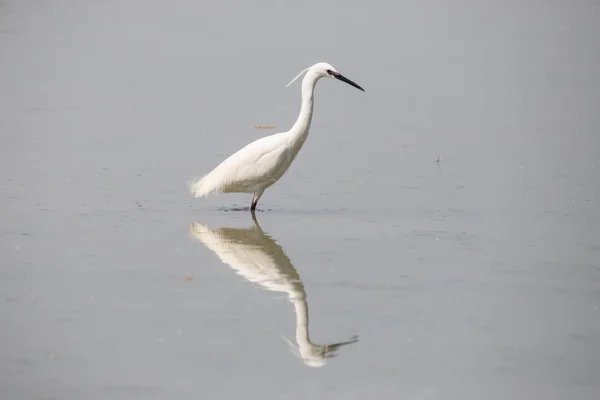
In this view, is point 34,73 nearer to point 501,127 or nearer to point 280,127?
point 280,127

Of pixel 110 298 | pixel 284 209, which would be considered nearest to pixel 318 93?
pixel 284 209

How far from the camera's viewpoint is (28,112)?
15.7 m

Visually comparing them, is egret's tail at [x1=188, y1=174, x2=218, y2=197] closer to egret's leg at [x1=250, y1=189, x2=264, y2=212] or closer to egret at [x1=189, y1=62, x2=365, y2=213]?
egret at [x1=189, y1=62, x2=365, y2=213]

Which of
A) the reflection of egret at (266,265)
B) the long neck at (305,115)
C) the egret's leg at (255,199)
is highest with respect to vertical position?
the long neck at (305,115)

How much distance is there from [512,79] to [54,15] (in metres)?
9.91

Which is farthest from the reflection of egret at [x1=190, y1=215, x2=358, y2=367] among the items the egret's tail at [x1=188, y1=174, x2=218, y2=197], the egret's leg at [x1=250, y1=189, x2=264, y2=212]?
the egret's tail at [x1=188, y1=174, x2=218, y2=197]

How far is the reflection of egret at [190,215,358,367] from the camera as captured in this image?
7.09 meters

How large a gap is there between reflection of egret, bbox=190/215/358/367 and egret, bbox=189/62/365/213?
422 millimetres

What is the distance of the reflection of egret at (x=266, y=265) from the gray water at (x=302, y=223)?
0.03 meters

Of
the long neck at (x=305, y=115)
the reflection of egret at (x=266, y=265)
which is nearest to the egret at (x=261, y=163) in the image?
the long neck at (x=305, y=115)

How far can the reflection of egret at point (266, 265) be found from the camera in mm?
7086

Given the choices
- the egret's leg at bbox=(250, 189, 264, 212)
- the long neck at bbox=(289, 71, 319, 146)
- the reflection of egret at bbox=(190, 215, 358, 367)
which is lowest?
→ the egret's leg at bbox=(250, 189, 264, 212)

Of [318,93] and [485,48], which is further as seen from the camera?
[485,48]

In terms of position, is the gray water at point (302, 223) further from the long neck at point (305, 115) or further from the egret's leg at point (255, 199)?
the long neck at point (305, 115)
